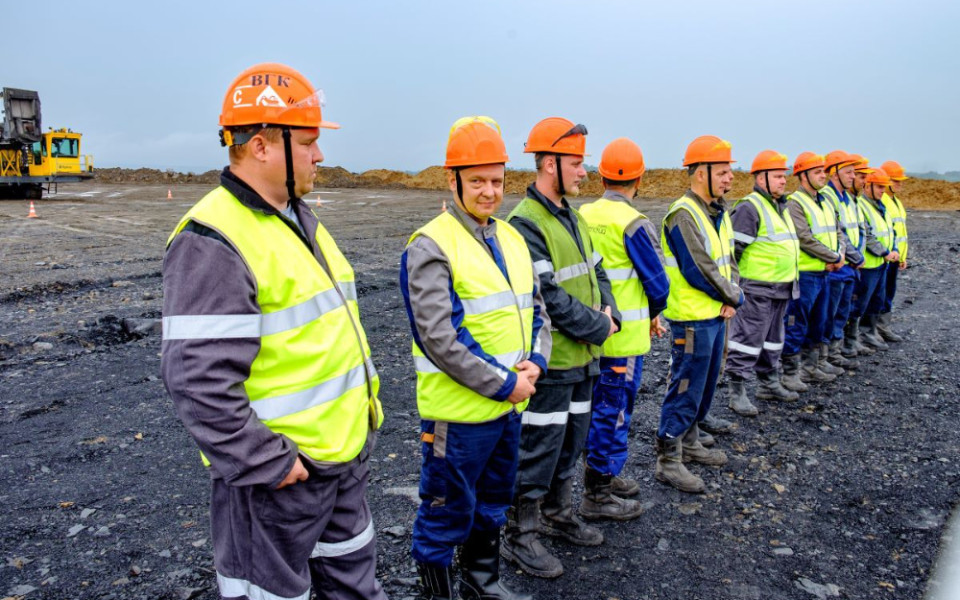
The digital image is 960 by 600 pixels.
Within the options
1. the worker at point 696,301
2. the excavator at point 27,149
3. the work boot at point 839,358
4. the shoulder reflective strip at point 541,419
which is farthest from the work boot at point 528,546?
the excavator at point 27,149

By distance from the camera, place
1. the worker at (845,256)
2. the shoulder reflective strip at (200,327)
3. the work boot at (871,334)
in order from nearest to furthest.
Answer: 1. the shoulder reflective strip at (200,327)
2. the worker at (845,256)
3. the work boot at (871,334)

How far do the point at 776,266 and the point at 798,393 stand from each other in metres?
1.42

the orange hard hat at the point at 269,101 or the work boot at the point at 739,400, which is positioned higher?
the orange hard hat at the point at 269,101

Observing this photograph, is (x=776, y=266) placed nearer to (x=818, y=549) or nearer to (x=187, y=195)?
(x=818, y=549)

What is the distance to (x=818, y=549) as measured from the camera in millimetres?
3727

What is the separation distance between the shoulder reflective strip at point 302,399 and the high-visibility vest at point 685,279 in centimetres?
280

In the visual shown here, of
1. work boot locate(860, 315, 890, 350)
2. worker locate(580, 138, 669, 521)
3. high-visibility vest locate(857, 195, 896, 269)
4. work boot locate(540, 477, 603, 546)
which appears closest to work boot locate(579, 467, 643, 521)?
worker locate(580, 138, 669, 521)

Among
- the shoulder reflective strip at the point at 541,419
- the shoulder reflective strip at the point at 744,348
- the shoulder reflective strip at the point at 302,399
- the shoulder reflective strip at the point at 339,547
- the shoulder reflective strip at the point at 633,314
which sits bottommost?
the shoulder reflective strip at the point at 744,348

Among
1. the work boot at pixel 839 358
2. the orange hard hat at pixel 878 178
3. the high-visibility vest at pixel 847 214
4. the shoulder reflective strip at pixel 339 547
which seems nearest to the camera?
the shoulder reflective strip at pixel 339 547

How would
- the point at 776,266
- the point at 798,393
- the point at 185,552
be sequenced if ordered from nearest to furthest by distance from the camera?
the point at 185,552 → the point at 776,266 → the point at 798,393

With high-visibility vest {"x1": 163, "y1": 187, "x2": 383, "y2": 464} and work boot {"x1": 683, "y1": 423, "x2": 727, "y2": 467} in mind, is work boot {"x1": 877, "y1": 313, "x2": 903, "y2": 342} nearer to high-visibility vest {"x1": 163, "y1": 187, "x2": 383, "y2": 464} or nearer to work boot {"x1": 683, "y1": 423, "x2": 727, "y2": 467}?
work boot {"x1": 683, "y1": 423, "x2": 727, "y2": 467}

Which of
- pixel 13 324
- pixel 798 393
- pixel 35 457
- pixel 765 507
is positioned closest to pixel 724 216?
pixel 765 507

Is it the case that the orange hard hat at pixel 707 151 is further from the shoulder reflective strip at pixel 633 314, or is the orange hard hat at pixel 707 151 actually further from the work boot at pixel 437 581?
the work boot at pixel 437 581

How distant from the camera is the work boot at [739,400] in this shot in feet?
19.1
